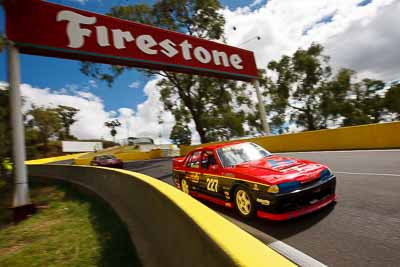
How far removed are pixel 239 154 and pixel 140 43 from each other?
10.5 metres

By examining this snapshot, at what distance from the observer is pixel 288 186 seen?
4.14 metres

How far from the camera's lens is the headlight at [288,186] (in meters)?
4.11

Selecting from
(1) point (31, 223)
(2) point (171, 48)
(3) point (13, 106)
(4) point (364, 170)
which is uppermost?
(2) point (171, 48)

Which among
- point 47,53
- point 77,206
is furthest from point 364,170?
point 47,53

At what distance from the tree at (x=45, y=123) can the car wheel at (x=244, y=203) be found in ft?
254

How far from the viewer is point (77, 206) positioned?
344 inches

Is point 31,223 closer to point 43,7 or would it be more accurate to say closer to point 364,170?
point 43,7

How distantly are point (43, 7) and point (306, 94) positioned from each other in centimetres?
3398

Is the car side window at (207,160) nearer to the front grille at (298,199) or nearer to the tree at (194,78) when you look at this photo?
the front grille at (298,199)

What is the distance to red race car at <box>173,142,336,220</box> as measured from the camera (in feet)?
13.6

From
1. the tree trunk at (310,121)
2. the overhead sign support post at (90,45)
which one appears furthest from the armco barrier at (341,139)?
the tree trunk at (310,121)

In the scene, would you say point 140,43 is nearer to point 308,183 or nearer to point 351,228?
point 308,183

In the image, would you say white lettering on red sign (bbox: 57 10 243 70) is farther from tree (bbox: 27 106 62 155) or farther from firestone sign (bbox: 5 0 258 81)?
tree (bbox: 27 106 62 155)

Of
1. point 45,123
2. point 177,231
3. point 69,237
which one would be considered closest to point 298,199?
point 177,231
